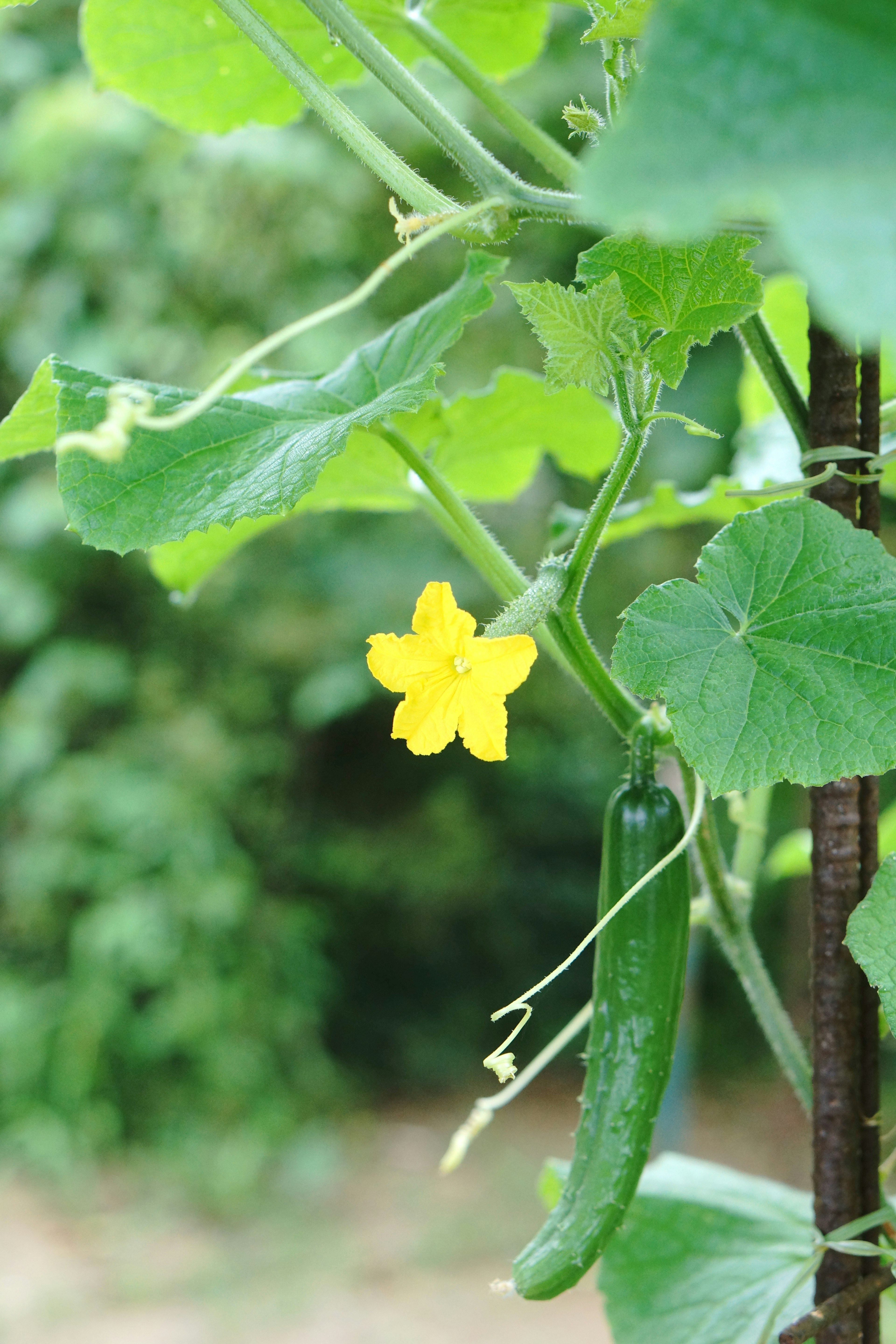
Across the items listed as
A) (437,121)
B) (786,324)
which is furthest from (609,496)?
(786,324)

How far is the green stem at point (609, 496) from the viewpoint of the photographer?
0.49 metres

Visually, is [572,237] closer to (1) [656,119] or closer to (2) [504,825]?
(2) [504,825]

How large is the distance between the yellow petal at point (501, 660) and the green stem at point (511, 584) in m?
0.07

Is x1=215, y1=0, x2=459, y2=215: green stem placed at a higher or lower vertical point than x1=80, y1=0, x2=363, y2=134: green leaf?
lower

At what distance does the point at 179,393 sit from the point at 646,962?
0.37 m

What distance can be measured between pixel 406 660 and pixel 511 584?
0.50 feet

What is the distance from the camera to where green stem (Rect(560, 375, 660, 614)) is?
494mm

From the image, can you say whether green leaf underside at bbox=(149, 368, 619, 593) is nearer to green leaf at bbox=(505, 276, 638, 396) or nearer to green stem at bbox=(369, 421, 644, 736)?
green stem at bbox=(369, 421, 644, 736)

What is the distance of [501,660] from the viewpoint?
0.47 metres

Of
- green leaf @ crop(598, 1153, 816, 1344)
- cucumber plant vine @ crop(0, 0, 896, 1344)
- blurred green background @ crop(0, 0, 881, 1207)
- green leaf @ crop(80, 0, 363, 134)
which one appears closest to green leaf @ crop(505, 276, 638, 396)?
cucumber plant vine @ crop(0, 0, 896, 1344)

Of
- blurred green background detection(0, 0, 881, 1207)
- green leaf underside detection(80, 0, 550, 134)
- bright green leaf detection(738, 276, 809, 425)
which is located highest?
blurred green background detection(0, 0, 881, 1207)

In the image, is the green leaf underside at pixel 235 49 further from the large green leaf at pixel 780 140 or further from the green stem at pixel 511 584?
the large green leaf at pixel 780 140

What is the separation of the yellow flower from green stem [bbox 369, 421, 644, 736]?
2.5 inches

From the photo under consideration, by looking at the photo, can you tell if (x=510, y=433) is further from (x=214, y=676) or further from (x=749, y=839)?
(x=214, y=676)
